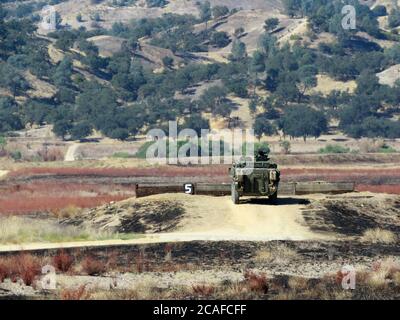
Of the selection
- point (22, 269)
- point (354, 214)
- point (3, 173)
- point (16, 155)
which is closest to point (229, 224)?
point (354, 214)

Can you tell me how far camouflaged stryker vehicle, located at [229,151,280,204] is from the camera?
4638 centimetres

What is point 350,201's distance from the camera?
4959 cm

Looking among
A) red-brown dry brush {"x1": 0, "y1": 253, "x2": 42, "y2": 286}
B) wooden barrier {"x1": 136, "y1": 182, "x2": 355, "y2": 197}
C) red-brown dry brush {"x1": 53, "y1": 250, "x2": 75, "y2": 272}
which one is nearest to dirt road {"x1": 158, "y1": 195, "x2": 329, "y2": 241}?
wooden barrier {"x1": 136, "y1": 182, "x2": 355, "y2": 197}

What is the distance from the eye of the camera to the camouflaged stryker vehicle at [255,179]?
152 feet

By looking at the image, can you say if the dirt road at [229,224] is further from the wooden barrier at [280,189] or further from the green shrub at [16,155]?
the green shrub at [16,155]

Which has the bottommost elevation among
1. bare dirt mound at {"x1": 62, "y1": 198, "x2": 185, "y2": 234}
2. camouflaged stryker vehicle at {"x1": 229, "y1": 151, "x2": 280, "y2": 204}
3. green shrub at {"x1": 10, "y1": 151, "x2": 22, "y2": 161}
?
green shrub at {"x1": 10, "y1": 151, "x2": 22, "y2": 161}

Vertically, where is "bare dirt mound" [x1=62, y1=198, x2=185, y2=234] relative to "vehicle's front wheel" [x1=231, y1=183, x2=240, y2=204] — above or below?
below

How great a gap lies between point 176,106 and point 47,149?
4417 cm

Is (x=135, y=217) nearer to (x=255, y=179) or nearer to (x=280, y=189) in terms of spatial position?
(x=255, y=179)

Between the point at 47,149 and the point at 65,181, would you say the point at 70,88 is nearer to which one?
the point at 47,149

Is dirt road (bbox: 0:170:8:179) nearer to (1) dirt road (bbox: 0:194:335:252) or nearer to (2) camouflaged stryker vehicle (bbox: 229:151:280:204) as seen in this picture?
(1) dirt road (bbox: 0:194:335:252)

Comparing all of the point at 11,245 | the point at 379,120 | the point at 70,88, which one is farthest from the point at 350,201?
the point at 70,88

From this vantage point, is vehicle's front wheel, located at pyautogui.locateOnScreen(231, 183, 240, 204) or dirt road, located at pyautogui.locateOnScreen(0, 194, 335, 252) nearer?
dirt road, located at pyautogui.locateOnScreen(0, 194, 335, 252)

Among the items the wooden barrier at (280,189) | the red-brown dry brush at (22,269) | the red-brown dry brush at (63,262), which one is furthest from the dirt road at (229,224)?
the red-brown dry brush at (63,262)
